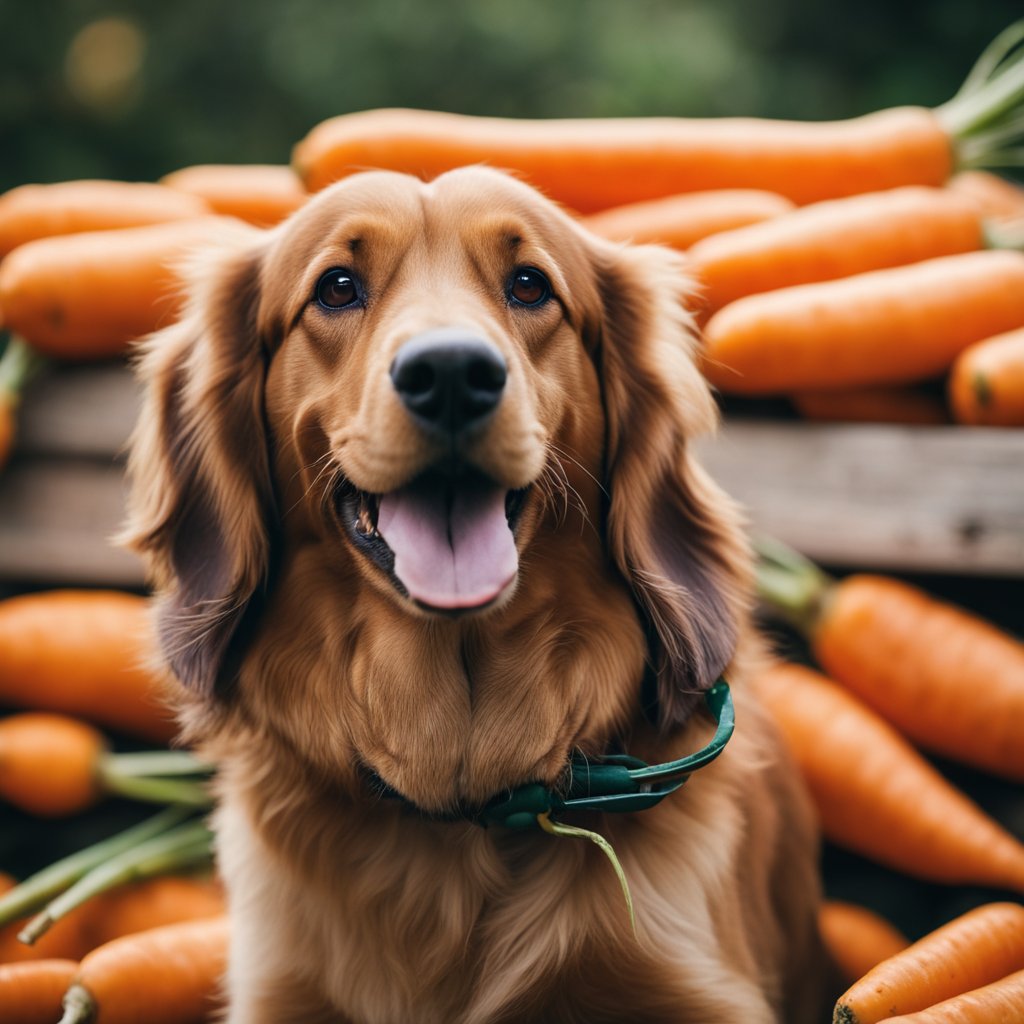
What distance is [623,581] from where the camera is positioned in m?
1.94

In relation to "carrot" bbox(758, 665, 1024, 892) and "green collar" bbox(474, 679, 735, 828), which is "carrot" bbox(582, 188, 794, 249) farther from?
"green collar" bbox(474, 679, 735, 828)

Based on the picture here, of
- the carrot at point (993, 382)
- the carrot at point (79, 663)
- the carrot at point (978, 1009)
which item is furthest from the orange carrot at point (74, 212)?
the carrot at point (978, 1009)

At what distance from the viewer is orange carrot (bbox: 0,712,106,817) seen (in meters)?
2.64

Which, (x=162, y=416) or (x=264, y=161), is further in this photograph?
(x=264, y=161)

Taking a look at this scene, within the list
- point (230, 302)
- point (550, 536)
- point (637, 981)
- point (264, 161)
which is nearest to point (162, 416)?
point (230, 302)

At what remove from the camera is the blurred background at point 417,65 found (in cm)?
792

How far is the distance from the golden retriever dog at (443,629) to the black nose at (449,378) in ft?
0.18

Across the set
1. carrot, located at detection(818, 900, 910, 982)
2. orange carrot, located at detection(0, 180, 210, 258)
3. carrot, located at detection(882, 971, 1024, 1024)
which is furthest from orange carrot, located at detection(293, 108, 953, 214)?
carrot, located at detection(882, 971, 1024, 1024)

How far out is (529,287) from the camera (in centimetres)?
189

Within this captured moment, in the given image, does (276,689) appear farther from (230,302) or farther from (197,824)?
(197,824)

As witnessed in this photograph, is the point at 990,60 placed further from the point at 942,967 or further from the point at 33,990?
the point at 33,990

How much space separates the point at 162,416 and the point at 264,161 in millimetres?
7453

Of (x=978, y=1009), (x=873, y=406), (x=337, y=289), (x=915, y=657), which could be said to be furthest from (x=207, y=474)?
(x=873, y=406)

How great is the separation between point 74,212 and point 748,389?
2053mm
